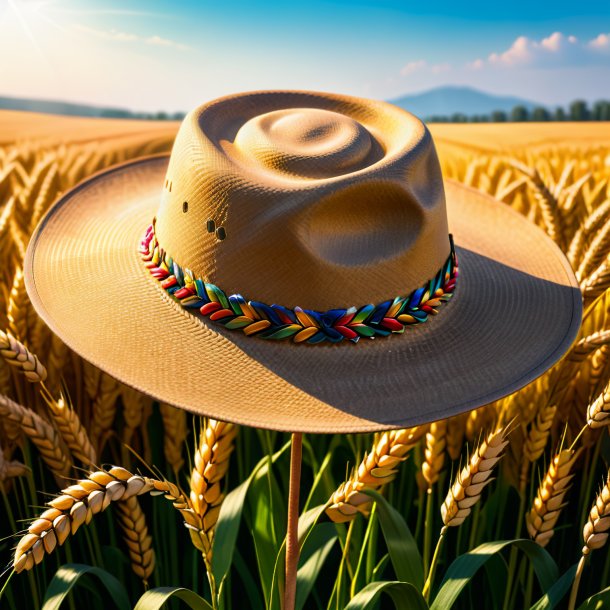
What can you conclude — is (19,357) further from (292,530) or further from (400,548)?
(400,548)

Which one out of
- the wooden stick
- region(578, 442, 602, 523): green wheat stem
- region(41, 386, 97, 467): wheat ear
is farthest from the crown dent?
region(578, 442, 602, 523): green wheat stem

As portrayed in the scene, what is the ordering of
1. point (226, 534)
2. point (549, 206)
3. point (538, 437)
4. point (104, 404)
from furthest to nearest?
point (549, 206) → point (104, 404) → point (538, 437) → point (226, 534)

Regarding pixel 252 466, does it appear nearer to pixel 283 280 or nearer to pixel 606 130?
pixel 283 280

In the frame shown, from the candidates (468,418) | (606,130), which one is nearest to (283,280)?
(468,418)

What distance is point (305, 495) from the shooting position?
191cm

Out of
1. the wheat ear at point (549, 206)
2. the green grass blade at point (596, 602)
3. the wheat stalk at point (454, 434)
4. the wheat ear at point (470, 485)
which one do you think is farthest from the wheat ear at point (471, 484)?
the wheat ear at point (549, 206)

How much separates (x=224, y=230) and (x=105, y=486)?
0.41 meters

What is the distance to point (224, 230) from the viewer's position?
1021mm

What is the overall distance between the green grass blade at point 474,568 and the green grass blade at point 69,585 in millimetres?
632

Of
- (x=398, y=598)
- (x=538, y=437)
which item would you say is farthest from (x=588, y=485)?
(x=398, y=598)

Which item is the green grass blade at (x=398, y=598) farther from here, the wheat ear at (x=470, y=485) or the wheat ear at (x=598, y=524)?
the wheat ear at (x=598, y=524)

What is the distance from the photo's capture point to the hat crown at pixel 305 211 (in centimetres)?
99

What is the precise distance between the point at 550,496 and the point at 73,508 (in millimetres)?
960

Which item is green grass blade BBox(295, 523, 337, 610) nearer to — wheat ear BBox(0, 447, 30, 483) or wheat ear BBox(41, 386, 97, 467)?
wheat ear BBox(41, 386, 97, 467)
